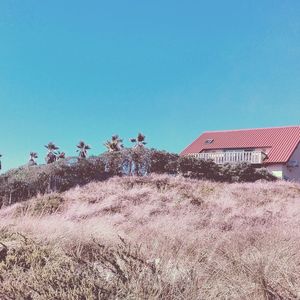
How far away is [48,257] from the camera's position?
5160 millimetres

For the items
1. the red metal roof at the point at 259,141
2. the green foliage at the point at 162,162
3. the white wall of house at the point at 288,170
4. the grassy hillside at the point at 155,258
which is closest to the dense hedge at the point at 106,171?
Result: the green foliage at the point at 162,162

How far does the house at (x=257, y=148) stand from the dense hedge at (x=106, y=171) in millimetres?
6624

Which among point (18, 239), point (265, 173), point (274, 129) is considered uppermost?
point (274, 129)

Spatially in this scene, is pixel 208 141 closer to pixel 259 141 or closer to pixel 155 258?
pixel 259 141

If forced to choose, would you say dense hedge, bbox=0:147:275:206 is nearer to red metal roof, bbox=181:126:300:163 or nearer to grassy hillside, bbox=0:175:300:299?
grassy hillside, bbox=0:175:300:299

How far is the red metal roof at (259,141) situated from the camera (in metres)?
30.5

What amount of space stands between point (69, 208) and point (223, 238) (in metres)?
6.26

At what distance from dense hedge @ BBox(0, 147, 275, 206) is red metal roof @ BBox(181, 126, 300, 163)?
28.5ft

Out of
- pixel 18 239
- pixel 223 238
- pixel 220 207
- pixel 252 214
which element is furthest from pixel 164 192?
pixel 18 239

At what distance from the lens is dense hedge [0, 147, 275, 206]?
53.7ft

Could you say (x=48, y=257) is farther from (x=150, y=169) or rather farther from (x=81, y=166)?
(x=150, y=169)

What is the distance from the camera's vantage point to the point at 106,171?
61.6 feet

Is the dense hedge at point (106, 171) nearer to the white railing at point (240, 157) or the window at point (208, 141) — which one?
the white railing at point (240, 157)

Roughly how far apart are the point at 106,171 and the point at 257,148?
16.8 m
